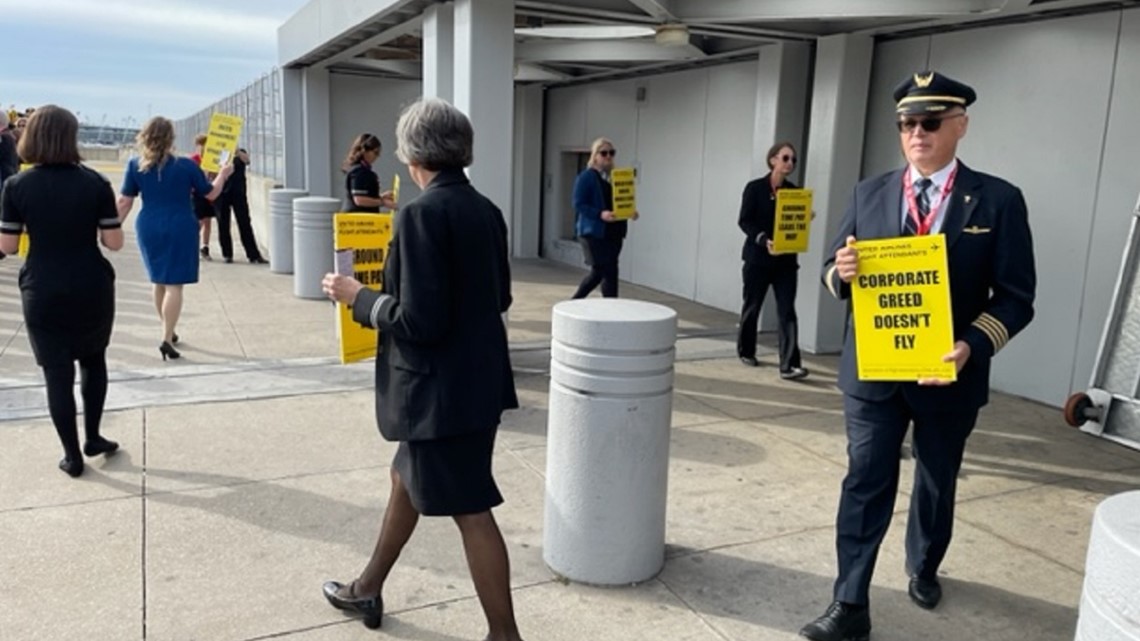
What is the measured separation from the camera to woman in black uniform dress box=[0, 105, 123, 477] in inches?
170

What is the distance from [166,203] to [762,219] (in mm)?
4555

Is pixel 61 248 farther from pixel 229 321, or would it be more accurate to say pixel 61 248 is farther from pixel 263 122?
pixel 263 122

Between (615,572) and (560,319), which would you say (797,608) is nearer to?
(615,572)

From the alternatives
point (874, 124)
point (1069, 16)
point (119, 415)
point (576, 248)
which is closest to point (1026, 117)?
point (1069, 16)

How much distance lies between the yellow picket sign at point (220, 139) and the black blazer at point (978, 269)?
739 cm

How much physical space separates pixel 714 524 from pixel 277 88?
1277 cm

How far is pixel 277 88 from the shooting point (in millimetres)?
14633

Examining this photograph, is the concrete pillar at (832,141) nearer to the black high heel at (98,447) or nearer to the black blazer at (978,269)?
the black blazer at (978,269)

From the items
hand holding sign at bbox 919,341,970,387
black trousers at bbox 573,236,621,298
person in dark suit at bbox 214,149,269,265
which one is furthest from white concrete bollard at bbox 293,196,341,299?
hand holding sign at bbox 919,341,970,387

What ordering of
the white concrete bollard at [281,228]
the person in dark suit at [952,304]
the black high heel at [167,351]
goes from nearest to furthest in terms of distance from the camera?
the person in dark suit at [952,304], the black high heel at [167,351], the white concrete bollard at [281,228]

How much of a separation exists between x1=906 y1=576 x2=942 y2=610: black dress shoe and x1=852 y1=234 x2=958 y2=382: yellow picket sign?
104 cm

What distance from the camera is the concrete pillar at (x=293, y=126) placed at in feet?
45.5

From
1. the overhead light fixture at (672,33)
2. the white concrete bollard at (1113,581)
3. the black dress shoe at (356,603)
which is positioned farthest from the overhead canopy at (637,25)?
the white concrete bollard at (1113,581)

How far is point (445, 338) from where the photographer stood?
2.70 meters
